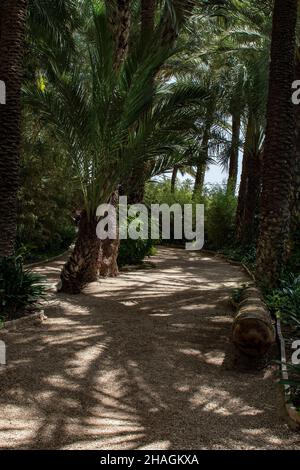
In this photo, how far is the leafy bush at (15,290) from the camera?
7.61 metres

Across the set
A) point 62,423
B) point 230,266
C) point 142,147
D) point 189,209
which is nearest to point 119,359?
point 62,423

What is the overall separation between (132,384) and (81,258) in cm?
441

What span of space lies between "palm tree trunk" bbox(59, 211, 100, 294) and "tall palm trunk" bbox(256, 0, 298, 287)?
3.06 m

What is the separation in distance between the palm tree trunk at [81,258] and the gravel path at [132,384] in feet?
1.80

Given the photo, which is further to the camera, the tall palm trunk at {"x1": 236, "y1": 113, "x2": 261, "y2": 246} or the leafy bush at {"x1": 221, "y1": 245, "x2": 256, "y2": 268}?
the tall palm trunk at {"x1": 236, "y1": 113, "x2": 261, "y2": 246}

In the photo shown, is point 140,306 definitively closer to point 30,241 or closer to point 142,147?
point 142,147

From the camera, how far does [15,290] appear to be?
7828mm

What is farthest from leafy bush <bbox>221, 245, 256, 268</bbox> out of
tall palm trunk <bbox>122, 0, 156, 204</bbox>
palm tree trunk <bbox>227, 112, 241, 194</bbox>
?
palm tree trunk <bbox>227, 112, 241, 194</bbox>

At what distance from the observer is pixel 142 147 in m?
9.45

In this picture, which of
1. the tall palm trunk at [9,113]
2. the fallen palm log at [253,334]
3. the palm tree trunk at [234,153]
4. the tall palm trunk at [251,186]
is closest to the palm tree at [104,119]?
the tall palm trunk at [9,113]

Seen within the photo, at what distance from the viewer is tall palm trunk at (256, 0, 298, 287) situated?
927 cm

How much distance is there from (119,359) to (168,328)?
1568 mm

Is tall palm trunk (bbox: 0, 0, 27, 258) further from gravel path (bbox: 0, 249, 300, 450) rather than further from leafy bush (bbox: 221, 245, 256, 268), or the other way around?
leafy bush (bbox: 221, 245, 256, 268)

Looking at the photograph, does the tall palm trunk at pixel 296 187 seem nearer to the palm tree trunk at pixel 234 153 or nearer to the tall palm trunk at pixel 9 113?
the tall palm trunk at pixel 9 113
